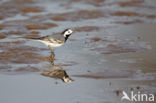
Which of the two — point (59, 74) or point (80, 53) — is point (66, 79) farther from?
point (80, 53)

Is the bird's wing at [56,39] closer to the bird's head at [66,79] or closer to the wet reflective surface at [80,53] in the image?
the wet reflective surface at [80,53]

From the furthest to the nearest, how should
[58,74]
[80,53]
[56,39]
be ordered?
[80,53]
[56,39]
[58,74]

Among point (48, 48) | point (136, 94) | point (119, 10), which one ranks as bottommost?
point (136, 94)

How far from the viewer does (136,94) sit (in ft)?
28.0

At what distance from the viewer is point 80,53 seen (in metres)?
12.0

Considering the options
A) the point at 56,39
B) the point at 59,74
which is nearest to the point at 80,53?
the point at 56,39

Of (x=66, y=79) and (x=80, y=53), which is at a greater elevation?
(x=80, y=53)

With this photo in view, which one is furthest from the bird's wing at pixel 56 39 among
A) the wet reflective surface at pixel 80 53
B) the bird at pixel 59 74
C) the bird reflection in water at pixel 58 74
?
the bird at pixel 59 74

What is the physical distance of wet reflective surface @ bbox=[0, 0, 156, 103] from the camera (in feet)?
29.0

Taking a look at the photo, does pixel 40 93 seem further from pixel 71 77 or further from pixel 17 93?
pixel 71 77

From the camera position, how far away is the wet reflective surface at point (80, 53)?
29.0 ft

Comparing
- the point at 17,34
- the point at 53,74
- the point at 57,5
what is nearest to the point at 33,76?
the point at 53,74

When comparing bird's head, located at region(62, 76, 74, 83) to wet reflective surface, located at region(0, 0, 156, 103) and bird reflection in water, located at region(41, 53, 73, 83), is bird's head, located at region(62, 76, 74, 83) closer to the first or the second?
bird reflection in water, located at region(41, 53, 73, 83)

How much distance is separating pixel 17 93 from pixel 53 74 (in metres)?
1.54
